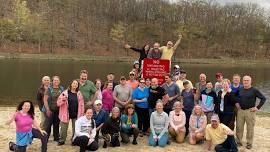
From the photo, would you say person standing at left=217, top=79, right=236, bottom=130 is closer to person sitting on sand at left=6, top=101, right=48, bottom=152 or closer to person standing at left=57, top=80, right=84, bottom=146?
person standing at left=57, top=80, right=84, bottom=146

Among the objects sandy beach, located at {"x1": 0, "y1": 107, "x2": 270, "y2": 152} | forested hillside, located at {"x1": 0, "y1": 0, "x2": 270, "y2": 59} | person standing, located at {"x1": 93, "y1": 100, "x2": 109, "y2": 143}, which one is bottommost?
sandy beach, located at {"x1": 0, "y1": 107, "x2": 270, "y2": 152}

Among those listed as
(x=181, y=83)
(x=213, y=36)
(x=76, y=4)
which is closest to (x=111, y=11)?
(x=76, y=4)

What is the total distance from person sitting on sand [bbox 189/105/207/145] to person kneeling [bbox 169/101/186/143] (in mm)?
244

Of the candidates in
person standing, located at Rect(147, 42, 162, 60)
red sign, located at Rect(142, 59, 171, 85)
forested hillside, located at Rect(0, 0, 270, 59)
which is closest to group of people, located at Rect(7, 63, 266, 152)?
red sign, located at Rect(142, 59, 171, 85)

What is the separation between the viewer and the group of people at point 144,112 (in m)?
10.6

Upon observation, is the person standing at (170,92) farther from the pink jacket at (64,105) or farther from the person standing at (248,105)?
the pink jacket at (64,105)

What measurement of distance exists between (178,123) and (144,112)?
3.92 feet

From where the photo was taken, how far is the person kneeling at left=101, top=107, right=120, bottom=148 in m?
11.1

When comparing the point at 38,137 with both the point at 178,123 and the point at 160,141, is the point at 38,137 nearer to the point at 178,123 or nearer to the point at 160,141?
the point at 160,141

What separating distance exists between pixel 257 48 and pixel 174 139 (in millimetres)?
98516

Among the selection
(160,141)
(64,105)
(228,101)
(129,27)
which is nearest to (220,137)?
(228,101)

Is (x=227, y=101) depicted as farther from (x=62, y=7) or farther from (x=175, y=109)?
(x=62, y=7)

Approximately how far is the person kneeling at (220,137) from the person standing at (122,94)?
2.75 meters

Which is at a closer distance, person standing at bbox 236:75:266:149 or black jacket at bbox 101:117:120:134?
black jacket at bbox 101:117:120:134
